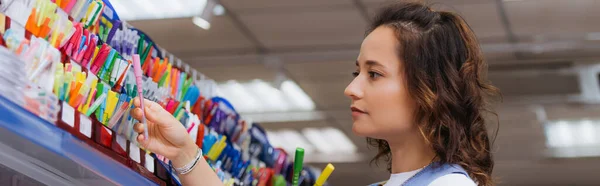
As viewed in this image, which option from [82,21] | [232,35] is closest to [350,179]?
[232,35]

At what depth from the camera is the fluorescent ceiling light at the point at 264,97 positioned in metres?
5.96

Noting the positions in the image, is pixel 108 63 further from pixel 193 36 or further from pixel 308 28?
pixel 193 36

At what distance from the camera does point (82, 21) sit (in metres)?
1.35

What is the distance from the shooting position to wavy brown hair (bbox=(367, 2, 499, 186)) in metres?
1.46

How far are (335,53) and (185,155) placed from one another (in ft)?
11.6

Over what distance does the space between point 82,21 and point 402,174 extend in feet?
2.05

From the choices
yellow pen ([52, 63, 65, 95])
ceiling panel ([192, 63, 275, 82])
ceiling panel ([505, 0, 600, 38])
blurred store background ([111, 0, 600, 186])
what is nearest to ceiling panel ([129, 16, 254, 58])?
blurred store background ([111, 0, 600, 186])

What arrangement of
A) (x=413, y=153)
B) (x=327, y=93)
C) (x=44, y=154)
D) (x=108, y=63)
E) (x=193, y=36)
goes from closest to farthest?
(x=44, y=154) → (x=108, y=63) → (x=413, y=153) → (x=193, y=36) → (x=327, y=93)

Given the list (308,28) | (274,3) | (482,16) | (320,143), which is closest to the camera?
(274,3)

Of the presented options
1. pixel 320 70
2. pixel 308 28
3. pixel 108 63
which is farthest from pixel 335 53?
pixel 108 63

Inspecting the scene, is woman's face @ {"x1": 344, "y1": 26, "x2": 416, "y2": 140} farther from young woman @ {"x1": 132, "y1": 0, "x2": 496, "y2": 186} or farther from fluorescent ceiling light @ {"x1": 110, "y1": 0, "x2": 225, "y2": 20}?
fluorescent ceiling light @ {"x1": 110, "y1": 0, "x2": 225, "y2": 20}

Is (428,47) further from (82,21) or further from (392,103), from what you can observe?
(82,21)

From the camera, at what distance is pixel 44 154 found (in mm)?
1135

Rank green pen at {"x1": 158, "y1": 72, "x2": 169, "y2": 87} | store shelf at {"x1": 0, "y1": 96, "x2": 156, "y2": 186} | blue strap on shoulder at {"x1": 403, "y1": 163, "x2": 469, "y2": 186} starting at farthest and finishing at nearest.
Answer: green pen at {"x1": 158, "y1": 72, "x2": 169, "y2": 87} → blue strap on shoulder at {"x1": 403, "y1": 163, "x2": 469, "y2": 186} → store shelf at {"x1": 0, "y1": 96, "x2": 156, "y2": 186}
